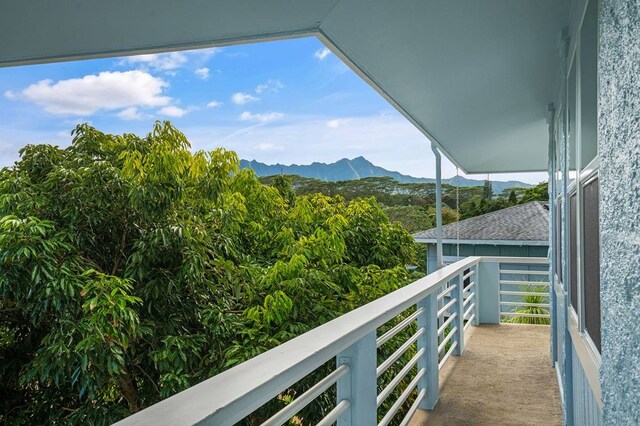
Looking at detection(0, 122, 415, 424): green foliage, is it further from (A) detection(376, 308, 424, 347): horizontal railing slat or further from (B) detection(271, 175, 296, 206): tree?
(B) detection(271, 175, 296, 206): tree

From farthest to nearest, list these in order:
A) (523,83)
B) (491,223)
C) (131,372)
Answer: (491,223)
(131,372)
(523,83)

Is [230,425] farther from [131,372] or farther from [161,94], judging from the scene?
[161,94]

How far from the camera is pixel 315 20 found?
211 cm

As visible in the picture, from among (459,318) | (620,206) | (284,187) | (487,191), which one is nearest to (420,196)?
(487,191)

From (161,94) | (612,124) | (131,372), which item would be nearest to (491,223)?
(131,372)

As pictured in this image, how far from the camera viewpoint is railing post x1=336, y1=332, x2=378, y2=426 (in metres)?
2.01

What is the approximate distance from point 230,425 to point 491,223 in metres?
15.2

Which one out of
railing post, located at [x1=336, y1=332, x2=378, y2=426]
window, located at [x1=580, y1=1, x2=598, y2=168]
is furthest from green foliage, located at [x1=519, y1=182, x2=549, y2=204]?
railing post, located at [x1=336, y1=332, x2=378, y2=426]

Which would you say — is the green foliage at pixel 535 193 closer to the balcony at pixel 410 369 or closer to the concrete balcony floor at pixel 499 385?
the balcony at pixel 410 369

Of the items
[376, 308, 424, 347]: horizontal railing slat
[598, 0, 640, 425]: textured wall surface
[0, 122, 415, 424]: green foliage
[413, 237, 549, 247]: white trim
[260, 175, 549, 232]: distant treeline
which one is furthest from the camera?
[260, 175, 549, 232]: distant treeline

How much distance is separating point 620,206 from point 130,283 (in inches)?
194

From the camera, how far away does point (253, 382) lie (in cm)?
117

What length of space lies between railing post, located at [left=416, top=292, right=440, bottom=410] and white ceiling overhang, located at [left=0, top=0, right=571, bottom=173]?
136 centimetres

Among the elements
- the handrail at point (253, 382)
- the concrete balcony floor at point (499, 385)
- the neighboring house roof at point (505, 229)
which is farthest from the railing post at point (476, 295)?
the neighboring house roof at point (505, 229)
